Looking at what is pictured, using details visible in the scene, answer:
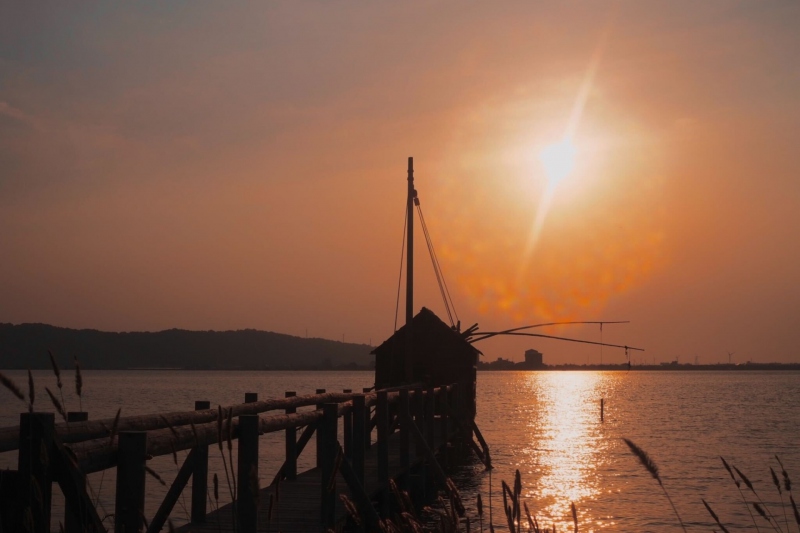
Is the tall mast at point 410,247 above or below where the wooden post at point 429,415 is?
above

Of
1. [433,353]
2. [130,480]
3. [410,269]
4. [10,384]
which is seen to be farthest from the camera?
[433,353]

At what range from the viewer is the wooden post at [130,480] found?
5082mm

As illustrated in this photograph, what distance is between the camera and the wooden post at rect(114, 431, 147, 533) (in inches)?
200

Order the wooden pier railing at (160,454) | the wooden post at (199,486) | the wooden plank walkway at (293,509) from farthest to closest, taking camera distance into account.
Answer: the wooden post at (199,486) → the wooden plank walkway at (293,509) → the wooden pier railing at (160,454)

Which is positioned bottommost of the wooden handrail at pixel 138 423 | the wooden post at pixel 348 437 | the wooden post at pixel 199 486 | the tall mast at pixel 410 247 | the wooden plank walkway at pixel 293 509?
the wooden plank walkway at pixel 293 509

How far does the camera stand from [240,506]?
7234 millimetres

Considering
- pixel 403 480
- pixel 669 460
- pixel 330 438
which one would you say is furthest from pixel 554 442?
pixel 330 438

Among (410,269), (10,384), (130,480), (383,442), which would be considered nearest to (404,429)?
(383,442)

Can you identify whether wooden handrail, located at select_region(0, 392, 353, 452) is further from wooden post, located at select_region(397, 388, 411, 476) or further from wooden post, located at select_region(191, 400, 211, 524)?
wooden post, located at select_region(397, 388, 411, 476)

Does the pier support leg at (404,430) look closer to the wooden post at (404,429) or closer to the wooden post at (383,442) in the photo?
the wooden post at (404,429)

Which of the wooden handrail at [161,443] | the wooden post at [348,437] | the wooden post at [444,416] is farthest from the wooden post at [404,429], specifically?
the wooden handrail at [161,443]

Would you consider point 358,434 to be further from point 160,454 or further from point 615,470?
point 615,470

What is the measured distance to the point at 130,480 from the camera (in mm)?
5203

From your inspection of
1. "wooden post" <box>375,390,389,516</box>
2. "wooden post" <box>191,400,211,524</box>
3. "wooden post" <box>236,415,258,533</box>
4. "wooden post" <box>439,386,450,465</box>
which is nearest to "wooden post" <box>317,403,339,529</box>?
"wooden post" <box>191,400,211,524</box>
